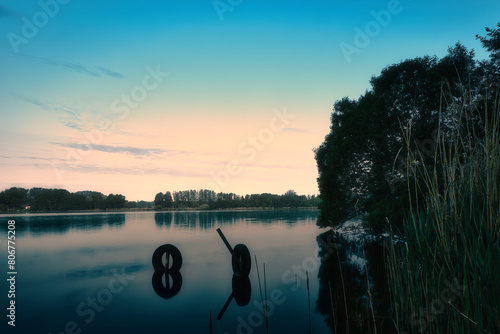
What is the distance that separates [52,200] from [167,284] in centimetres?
13768

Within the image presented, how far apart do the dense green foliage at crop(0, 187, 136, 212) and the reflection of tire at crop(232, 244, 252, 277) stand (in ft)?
400

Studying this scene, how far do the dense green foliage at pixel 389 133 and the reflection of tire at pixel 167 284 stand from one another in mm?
9218

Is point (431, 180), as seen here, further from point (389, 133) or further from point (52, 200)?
point (52, 200)

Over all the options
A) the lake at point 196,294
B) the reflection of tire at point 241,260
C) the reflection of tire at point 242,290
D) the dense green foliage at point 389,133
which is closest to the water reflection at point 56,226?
the lake at point 196,294

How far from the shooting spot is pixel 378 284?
46.4ft

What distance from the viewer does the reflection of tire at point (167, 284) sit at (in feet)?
51.4

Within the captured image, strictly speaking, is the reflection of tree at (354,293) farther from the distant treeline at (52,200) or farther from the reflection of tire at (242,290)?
the distant treeline at (52,200)

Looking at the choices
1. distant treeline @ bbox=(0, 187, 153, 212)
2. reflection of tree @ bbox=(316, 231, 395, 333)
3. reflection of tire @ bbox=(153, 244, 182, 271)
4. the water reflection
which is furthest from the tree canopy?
distant treeline @ bbox=(0, 187, 153, 212)

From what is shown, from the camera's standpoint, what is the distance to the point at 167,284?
17312 millimetres

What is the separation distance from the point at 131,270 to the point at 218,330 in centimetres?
1255

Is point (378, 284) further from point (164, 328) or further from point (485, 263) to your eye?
point (485, 263)

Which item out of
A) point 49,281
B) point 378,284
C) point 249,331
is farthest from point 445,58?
point 49,281

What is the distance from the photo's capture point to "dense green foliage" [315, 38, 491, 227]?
17.9m

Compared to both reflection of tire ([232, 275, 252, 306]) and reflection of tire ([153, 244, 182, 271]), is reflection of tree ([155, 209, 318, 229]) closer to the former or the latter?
reflection of tire ([153, 244, 182, 271])
